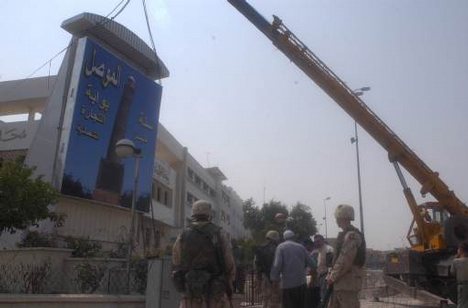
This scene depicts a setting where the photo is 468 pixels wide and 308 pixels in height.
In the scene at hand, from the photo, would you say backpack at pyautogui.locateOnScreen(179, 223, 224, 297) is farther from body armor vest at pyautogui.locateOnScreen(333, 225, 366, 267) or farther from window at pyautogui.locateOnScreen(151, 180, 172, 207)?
window at pyautogui.locateOnScreen(151, 180, 172, 207)

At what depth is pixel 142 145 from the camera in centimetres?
1998

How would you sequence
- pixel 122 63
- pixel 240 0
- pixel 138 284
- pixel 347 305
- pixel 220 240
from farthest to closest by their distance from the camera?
pixel 122 63 → pixel 240 0 → pixel 138 284 → pixel 347 305 → pixel 220 240

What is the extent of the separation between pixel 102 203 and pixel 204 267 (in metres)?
14.3

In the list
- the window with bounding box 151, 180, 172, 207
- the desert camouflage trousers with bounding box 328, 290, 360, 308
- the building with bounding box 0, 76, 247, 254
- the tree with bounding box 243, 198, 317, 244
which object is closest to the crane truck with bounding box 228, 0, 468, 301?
the building with bounding box 0, 76, 247, 254

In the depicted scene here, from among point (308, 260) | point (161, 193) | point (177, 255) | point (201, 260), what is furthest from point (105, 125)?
point (201, 260)

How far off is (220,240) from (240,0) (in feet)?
25.9

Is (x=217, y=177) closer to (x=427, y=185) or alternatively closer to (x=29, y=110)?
(x=29, y=110)

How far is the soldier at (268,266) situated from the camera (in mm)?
7008

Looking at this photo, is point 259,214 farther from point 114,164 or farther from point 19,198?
point 19,198

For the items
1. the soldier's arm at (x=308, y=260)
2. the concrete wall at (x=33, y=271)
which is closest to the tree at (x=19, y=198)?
the concrete wall at (x=33, y=271)

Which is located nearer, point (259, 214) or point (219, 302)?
point (219, 302)

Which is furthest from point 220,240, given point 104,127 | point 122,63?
point 122,63

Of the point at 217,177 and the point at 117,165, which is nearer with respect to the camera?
the point at 117,165

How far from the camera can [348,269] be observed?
4547 millimetres
